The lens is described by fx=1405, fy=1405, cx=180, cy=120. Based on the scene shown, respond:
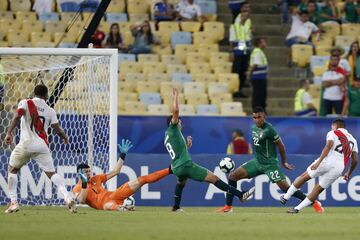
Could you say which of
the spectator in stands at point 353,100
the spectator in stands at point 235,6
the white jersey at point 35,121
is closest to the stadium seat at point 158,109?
the spectator in stands at point 235,6

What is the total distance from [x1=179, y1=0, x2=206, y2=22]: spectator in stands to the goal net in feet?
24.4

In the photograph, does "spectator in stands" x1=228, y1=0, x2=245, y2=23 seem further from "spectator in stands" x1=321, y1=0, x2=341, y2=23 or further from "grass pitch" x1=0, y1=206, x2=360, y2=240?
"grass pitch" x1=0, y1=206, x2=360, y2=240

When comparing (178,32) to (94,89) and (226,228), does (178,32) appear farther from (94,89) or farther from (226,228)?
(226,228)

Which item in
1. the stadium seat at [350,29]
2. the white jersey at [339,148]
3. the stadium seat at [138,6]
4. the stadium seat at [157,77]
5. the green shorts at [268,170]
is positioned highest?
the stadium seat at [138,6]

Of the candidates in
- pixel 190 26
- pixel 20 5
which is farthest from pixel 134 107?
pixel 20 5

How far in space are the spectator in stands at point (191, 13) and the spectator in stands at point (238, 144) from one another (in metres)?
4.44

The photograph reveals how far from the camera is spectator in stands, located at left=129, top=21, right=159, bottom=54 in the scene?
31578 mm

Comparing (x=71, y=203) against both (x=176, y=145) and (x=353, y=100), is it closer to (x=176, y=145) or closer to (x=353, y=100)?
(x=176, y=145)

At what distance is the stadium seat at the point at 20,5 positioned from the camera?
32.4 meters

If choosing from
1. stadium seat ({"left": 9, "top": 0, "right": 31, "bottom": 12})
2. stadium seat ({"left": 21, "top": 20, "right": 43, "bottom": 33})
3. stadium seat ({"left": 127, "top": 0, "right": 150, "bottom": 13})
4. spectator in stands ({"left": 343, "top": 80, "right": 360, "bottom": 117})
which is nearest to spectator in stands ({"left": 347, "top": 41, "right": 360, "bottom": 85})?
spectator in stands ({"left": 343, "top": 80, "right": 360, "bottom": 117})

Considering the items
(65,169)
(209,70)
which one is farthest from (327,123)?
(65,169)

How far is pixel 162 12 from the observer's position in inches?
1291

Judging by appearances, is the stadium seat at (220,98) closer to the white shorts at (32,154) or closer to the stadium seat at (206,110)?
the stadium seat at (206,110)

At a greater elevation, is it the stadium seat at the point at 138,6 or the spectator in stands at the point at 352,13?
the stadium seat at the point at 138,6
